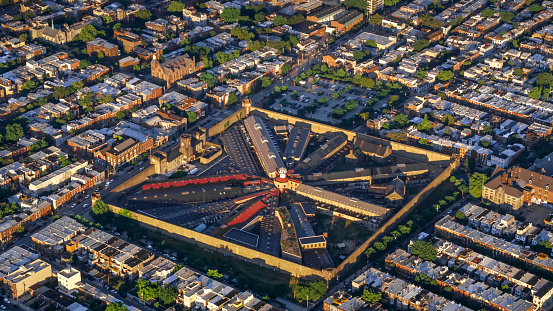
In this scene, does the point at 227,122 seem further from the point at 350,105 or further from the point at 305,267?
the point at 305,267

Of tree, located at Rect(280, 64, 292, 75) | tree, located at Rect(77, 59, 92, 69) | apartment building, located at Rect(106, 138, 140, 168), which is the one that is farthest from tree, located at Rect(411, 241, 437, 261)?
tree, located at Rect(77, 59, 92, 69)

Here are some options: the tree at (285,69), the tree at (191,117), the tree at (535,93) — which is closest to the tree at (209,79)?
the tree at (285,69)

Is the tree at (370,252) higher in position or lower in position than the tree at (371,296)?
lower

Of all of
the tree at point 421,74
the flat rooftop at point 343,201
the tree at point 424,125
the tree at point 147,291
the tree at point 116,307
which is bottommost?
the tree at point 147,291

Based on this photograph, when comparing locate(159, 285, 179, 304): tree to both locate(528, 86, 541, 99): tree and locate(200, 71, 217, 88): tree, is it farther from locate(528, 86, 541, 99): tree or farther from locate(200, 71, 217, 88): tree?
locate(528, 86, 541, 99): tree

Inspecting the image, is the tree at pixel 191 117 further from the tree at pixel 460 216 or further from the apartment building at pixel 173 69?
the tree at pixel 460 216
